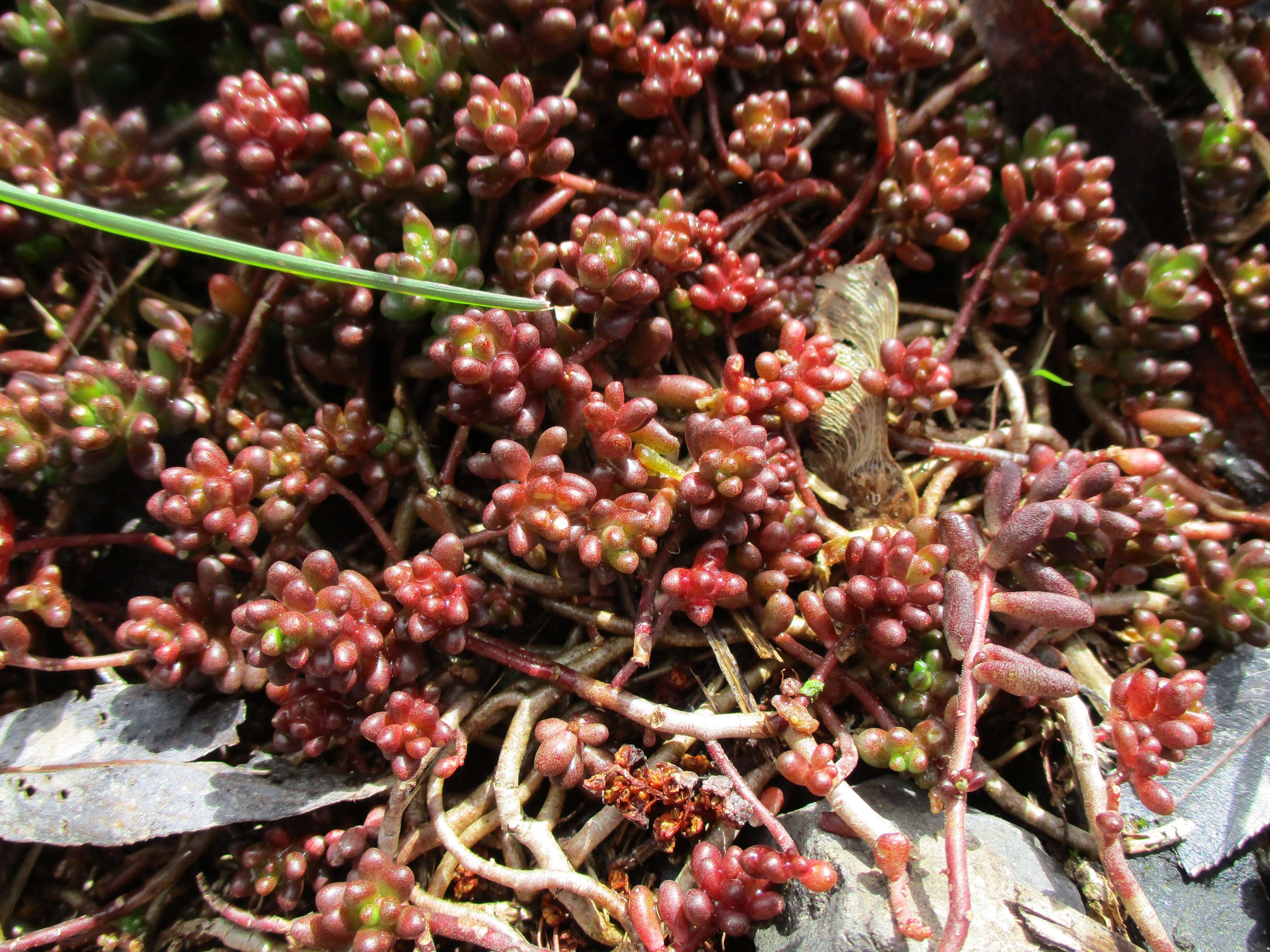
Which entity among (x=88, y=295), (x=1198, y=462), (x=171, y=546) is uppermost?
(x=1198, y=462)

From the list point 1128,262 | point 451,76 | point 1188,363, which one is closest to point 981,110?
point 1128,262

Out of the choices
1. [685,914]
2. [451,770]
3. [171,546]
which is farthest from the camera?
[171,546]

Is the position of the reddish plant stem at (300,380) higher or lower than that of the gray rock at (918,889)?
higher

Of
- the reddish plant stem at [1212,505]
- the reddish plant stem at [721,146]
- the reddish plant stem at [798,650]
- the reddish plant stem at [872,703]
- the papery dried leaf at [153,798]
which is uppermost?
the reddish plant stem at [721,146]

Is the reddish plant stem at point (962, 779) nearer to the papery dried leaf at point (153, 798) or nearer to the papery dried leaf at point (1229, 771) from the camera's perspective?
the papery dried leaf at point (1229, 771)

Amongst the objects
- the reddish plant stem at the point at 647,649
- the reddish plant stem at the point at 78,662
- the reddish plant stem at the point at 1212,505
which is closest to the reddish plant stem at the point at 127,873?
the reddish plant stem at the point at 78,662

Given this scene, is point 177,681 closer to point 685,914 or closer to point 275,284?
point 275,284

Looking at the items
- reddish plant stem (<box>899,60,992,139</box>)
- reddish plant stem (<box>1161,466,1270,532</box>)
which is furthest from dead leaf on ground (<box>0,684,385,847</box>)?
reddish plant stem (<box>899,60,992,139</box>)
